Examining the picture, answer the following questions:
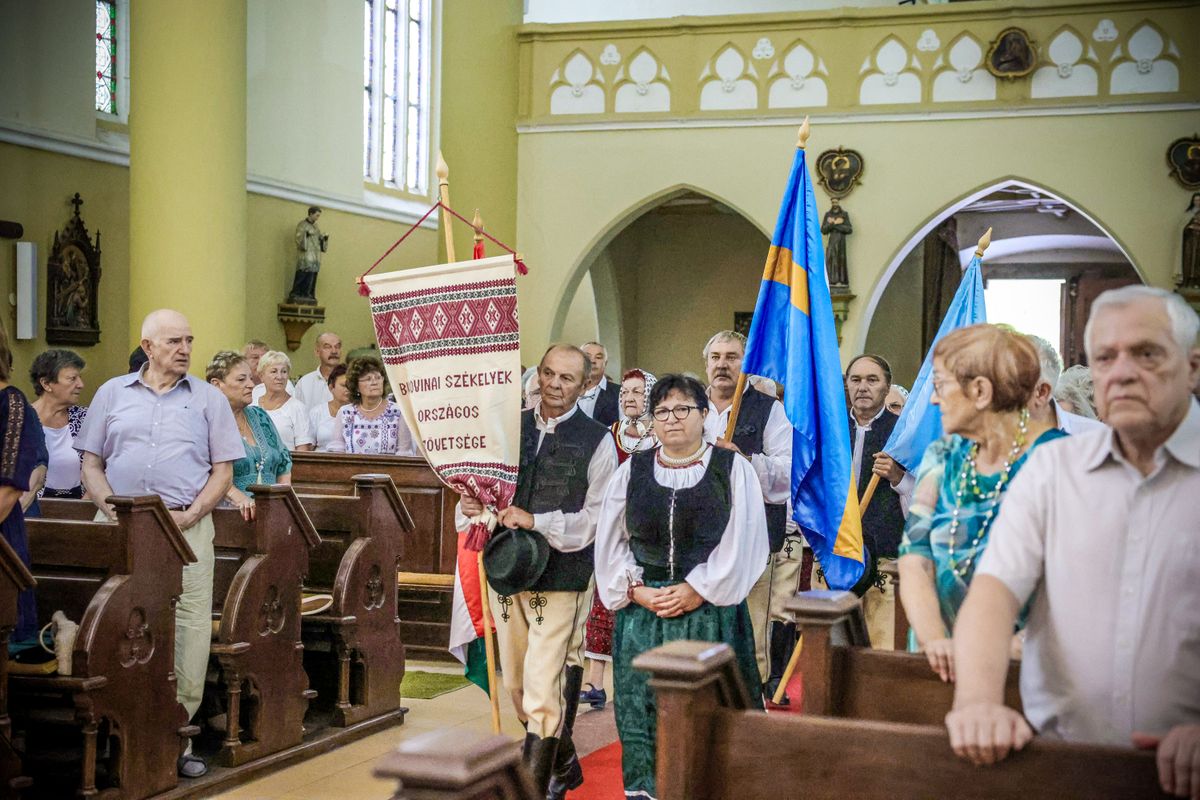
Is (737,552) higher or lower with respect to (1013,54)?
lower

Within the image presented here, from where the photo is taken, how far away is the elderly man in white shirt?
1849 mm

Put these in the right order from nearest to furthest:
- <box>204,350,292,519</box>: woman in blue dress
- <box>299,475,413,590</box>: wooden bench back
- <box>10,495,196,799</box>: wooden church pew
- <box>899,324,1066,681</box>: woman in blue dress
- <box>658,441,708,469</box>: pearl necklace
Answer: <box>899,324,1066,681</box>: woman in blue dress
<box>658,441,708,469</box>: pearl necklace
<box>10,495,196,799</box>: wooden church pew
<box>204,350,292,519</box>: woman in blue dress
<box>299,475,413,590</box>: wooden bench back

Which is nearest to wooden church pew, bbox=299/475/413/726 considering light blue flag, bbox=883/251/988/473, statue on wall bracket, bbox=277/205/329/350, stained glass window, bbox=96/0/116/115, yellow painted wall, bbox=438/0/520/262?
light blue flag, bbox=883/251/988/473

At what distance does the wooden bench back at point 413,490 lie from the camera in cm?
723

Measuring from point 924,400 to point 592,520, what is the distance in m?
1.55

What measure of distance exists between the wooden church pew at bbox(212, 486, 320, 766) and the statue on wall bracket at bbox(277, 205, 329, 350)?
7.00 metres

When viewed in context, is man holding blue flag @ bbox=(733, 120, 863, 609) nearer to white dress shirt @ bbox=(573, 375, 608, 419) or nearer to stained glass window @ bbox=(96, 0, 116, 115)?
white dress shirt @ bbox=(573, 375, 608, 419)

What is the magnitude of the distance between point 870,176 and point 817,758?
920cm

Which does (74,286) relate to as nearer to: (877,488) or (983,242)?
(877,488)

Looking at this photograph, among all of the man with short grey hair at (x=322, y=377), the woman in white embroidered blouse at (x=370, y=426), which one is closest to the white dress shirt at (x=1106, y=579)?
the woman in white embroidered blouse at (x=370, y=426)

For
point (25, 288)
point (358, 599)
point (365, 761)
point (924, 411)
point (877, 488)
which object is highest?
point (25, 288)

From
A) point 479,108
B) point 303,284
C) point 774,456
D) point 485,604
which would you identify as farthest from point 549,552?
point 303,284

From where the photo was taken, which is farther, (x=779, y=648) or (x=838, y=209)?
(x=838, y=209)

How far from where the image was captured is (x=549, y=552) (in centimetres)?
441
